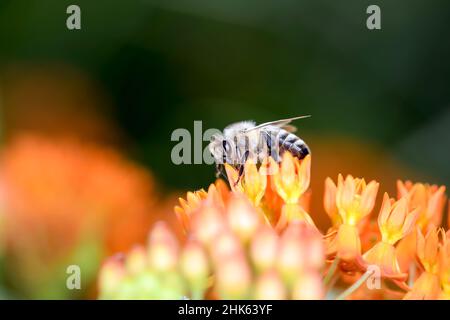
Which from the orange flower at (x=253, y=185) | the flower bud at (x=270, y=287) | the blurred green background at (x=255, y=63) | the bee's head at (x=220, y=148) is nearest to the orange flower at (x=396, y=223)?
the orange flower at (x=253, y=185)

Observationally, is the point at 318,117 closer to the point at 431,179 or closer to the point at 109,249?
the point at 431,179

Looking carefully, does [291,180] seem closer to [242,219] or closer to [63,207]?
[242,219]

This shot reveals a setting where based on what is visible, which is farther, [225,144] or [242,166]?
[225,144]

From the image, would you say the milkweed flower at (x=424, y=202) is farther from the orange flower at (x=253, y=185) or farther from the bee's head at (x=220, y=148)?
the bee's head at (x=220, y=148)

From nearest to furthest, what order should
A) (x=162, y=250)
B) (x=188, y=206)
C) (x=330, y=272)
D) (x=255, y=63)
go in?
(x=162, y=250) < (x=330, y=272) < (x=188, y=206) < (x=255, y=63)

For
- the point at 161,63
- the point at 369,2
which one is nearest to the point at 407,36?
the point at 369,2

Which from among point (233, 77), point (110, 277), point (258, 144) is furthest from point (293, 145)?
point (233, 77)
